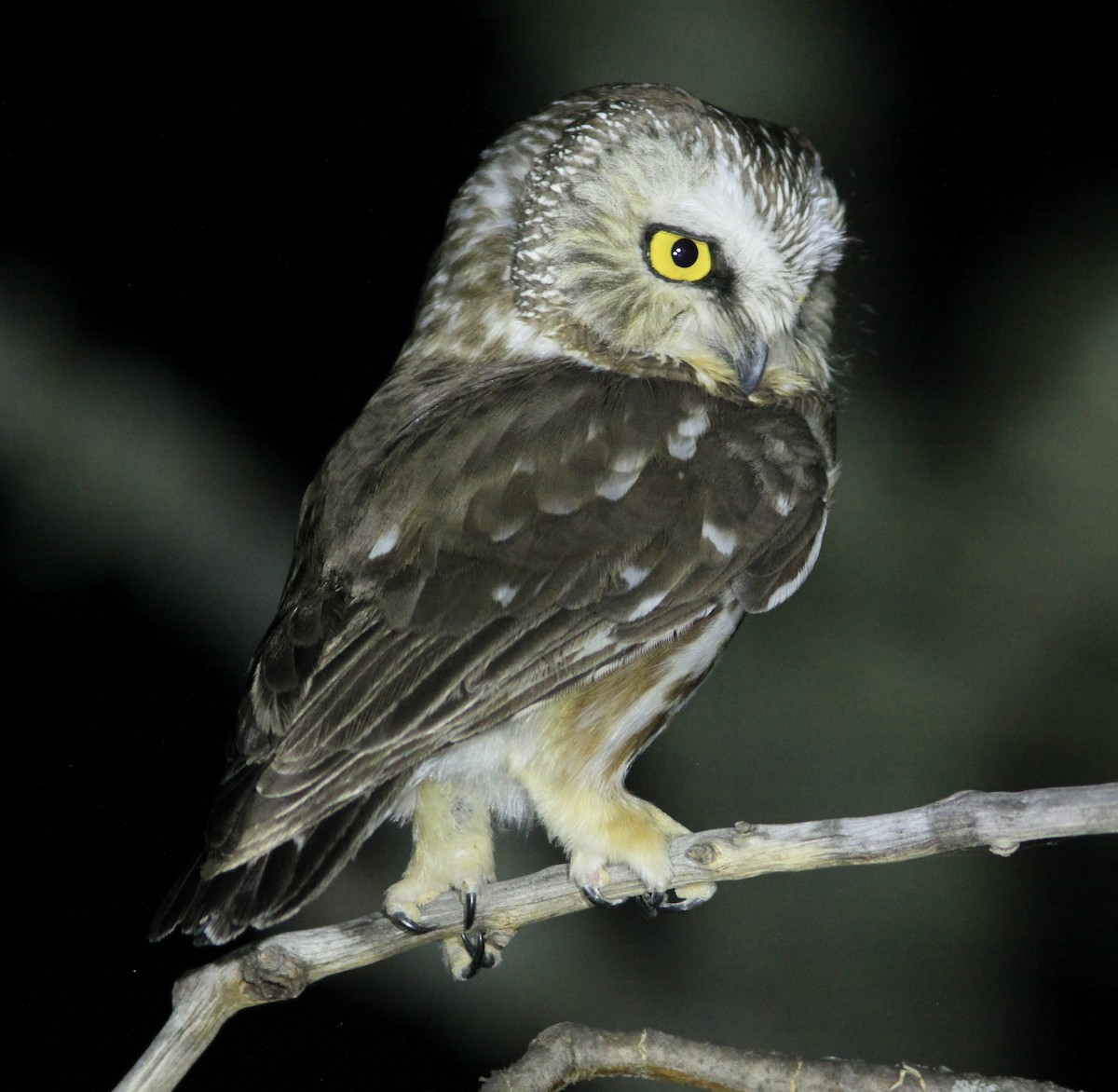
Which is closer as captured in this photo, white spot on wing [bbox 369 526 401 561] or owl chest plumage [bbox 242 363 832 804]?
owl chest plumage [bbox 242 363 832 804]

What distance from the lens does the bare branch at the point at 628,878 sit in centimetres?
122

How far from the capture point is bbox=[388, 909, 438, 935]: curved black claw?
5.09 feet

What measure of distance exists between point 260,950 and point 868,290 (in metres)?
1.66

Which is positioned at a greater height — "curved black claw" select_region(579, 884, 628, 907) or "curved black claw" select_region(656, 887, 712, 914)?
"curved black claw" select_region(579, 884, 628, 907)

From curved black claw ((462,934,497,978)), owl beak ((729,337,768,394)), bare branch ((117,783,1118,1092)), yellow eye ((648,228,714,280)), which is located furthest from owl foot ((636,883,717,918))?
yellow eye ((648,228,714,280))

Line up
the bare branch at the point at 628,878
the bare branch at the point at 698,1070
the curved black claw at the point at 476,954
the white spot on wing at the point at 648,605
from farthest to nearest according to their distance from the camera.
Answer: the curved black claw at the point at 476,954 < the white spot on wing at the point at 648,605 < the bare branch at the point at 698,1070 < the bare branch at the point at 628,878

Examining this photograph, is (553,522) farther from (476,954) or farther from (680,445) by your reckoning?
(476,954)

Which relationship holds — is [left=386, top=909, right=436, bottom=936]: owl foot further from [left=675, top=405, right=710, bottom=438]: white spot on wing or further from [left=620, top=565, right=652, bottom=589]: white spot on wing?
[left=675, top=405, right=710, bottom=438]: white spot on wing

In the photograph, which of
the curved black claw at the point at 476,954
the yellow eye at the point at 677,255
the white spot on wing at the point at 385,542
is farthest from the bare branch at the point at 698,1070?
the yellow eye at the point at 677,255

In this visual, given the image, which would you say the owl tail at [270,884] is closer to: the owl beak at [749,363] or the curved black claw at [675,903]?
the curved black claw at [675,903]

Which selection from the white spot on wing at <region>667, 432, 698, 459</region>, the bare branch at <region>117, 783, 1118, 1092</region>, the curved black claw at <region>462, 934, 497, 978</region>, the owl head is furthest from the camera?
the curved black claw at <region>462, 934, 497, 978</region>

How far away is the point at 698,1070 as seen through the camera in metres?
1.42

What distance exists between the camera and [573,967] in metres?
2.80

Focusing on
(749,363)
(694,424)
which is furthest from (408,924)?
(749,363)
